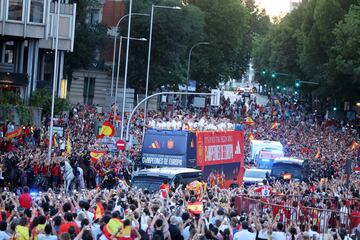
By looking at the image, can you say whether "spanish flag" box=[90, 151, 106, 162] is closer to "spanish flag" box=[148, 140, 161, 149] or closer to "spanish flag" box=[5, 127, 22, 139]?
"spanish flag" box=[148, 140, 161, 149]

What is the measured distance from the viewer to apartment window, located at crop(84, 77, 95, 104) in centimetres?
9269

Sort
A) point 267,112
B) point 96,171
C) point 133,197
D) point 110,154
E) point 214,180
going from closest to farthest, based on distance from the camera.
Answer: point 133,197 < point 96,171 < point 214,180 < point 110,154 < point 267,112

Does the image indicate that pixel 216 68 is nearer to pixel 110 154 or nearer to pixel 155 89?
pixel 155 89

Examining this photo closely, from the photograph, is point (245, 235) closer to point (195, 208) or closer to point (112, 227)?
point (112, 227)

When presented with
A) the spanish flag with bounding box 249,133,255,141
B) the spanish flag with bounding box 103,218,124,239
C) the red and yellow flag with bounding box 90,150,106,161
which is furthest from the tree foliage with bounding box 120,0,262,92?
the spanish flag with bounding box 103,218,124,239

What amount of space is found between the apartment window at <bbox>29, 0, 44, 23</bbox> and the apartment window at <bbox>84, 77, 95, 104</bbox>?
1300 inches

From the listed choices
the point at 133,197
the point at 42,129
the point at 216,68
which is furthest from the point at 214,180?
the point at 216,68

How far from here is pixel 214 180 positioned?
43.0 meters

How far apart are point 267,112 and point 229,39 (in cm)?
888

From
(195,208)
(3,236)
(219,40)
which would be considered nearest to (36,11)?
(195,208)

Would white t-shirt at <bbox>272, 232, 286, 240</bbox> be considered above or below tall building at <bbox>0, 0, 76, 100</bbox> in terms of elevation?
below

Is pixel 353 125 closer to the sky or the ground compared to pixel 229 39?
closer to the ground

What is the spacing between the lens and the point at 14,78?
58.7 meters

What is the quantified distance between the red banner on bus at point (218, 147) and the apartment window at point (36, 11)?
15.1 m
